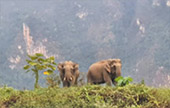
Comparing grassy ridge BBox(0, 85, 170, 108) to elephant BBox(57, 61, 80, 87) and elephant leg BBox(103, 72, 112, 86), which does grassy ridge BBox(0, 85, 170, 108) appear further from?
elephant leg BBox(103, 72, 112, 86)

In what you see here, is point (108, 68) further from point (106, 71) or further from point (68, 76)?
point (68, 76)

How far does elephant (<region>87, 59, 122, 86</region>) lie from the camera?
1127cm

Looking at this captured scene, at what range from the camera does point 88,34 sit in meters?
61.6

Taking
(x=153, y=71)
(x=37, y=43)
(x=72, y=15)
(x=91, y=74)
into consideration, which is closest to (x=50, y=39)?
(x=37, y=43)

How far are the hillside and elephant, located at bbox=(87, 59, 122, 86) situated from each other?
27815 millimetres

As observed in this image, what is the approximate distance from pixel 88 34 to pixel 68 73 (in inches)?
1988

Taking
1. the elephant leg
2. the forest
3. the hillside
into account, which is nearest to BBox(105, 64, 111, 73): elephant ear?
the elephant leg

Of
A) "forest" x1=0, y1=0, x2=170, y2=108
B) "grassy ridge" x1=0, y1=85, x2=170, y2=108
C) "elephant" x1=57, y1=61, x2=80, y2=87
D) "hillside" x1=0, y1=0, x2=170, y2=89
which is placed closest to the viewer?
"grassy ridge" x1=0, y1=85, x2=170, y2=108

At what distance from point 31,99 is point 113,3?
63873mm

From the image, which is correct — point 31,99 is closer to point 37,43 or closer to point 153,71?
point 153,71

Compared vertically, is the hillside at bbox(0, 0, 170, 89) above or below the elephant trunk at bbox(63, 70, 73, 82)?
above

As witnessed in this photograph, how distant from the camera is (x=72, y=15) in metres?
68.2

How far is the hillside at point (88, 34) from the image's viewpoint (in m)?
46.1

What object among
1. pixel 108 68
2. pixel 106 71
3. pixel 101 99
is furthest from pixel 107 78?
pixel 101 99
